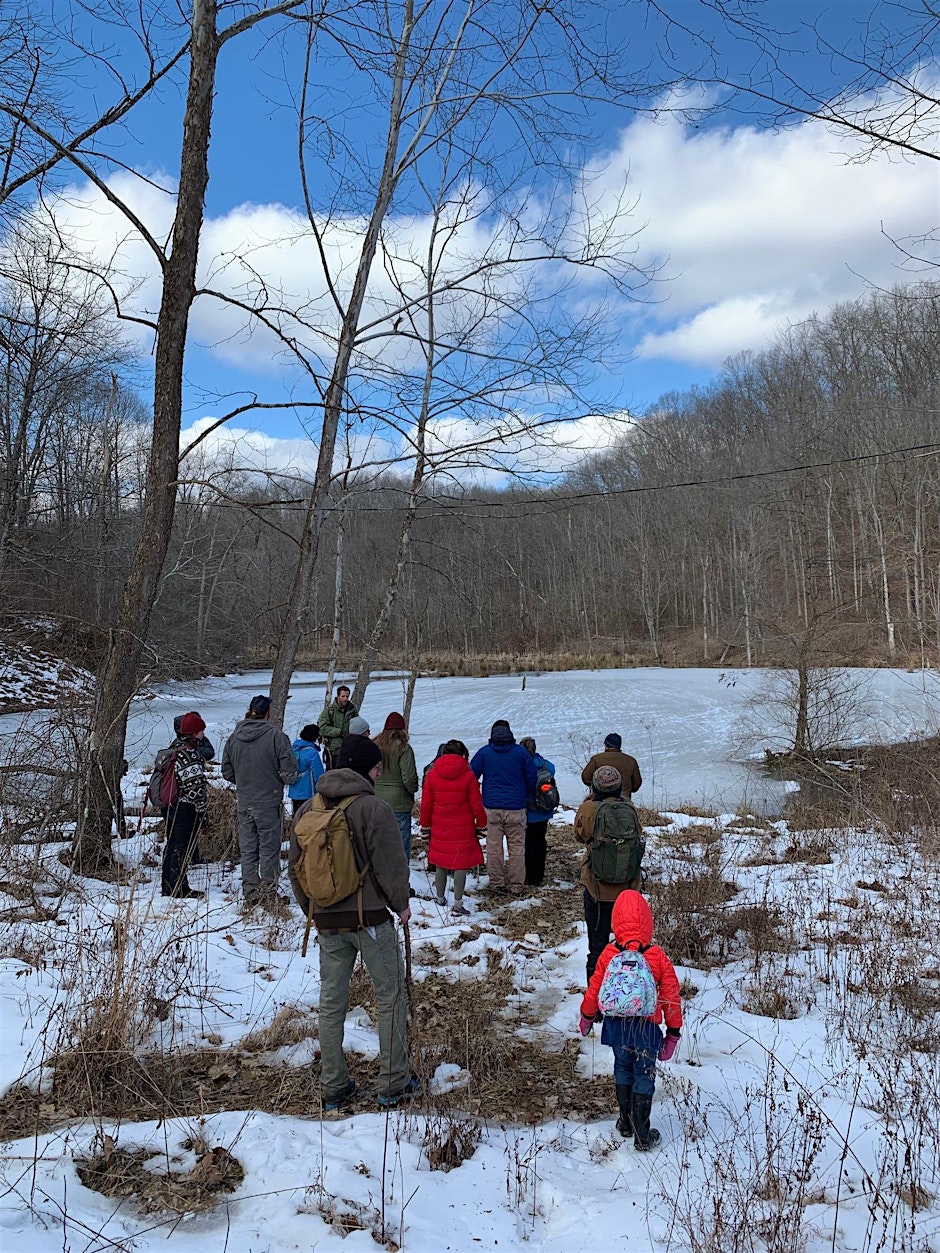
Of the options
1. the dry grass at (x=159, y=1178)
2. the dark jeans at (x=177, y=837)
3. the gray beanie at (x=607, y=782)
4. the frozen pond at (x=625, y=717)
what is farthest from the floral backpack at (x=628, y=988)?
the frozen pond at (x=625, y=717)

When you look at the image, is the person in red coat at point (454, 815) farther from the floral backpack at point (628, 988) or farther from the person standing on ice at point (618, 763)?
the floral backpack at point (628, 988)

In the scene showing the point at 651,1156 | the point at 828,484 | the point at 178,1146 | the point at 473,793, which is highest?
the point at 828,484

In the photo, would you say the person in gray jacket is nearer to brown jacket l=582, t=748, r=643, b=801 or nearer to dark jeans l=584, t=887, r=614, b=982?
brown jacket l=582, t=748, r=643, b=801

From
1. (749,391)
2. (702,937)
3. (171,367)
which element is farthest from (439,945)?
(749,391)

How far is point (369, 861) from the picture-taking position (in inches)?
156

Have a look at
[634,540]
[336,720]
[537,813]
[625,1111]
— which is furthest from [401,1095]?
[634,540]

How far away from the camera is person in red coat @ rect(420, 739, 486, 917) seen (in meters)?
7.84

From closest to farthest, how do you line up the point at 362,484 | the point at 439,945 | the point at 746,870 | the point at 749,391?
the point at 439,945 → the point at 746,870 → the point at 362,484 → the point at 749,391

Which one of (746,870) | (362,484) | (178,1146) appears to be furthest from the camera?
(362,484)

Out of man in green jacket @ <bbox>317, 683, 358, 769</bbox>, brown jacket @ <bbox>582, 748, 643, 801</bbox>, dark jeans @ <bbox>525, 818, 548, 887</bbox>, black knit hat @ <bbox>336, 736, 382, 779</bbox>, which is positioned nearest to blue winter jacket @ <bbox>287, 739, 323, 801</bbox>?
man in green jacket @ <bbox>317, 683, 358, 769</bbox>

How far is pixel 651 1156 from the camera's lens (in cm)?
362

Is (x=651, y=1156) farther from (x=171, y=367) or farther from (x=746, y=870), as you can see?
(x=171, y=367)

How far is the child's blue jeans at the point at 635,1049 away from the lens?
3.64 m

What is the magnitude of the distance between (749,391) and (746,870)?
69.0 metres
